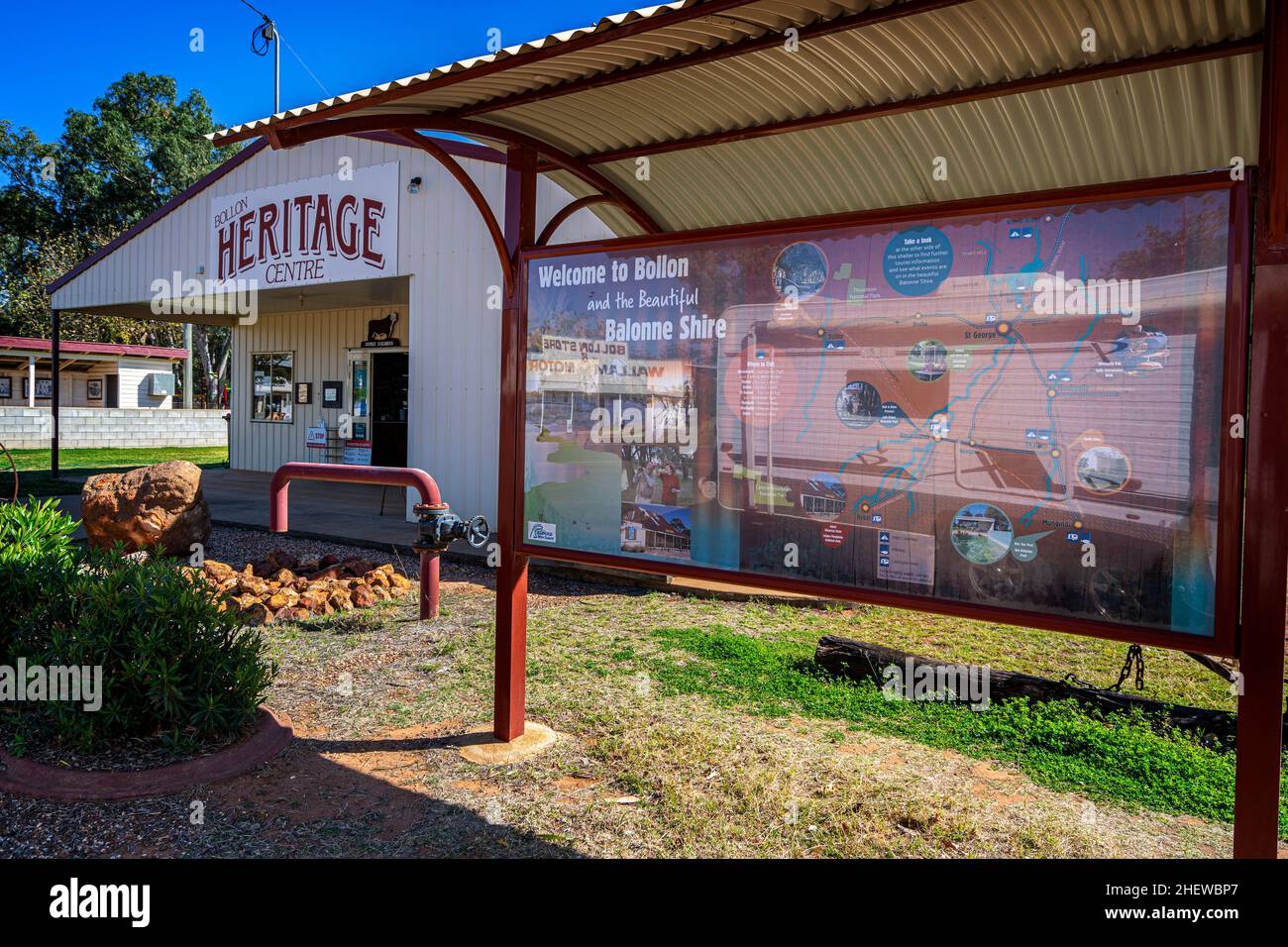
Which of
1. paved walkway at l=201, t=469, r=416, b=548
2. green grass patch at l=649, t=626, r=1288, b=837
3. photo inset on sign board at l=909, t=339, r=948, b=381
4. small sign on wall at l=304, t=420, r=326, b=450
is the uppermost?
photo inset on sign board at l=909, t=339, r=948, b=381

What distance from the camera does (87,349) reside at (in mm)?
29734

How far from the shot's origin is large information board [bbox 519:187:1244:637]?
299 cm

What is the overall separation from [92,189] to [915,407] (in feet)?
158

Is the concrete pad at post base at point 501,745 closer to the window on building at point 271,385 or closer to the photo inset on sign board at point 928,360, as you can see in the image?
the photo inset on sign board at point 928,360

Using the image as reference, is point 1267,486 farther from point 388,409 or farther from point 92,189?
point 92,189

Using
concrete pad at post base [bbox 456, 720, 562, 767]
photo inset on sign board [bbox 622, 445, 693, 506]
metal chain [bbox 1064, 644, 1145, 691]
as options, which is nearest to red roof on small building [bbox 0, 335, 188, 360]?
concrete pad at post base [bbox 456, 720, 562, 767]

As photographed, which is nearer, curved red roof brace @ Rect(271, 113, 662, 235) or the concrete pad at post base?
curved red roof brace @ Rect(271, 113, 662, 235)

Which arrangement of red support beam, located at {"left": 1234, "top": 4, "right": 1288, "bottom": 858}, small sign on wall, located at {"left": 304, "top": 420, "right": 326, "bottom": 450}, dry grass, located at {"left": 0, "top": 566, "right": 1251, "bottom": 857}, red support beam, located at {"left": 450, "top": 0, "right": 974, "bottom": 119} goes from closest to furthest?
1. red support beam, located at {"left": 1234, "top": 4, "right": 1288, "bottom": 858}
2. red support beam, located at {"left": 450, "top": 0, "right": 974, "bottom": 119}
3. dry grass, located at {"left": 0, "top": 566, "right": 1251, "bottom": 857}
4. small sign on wall, located at {"left": 304, "top": 420, "right": 326, "bottom": 450}

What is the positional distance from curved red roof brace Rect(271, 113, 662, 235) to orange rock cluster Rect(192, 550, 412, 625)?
12.3ft

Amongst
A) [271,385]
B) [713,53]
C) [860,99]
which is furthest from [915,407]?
[271,385]

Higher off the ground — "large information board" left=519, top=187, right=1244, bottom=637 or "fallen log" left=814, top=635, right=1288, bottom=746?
"large information board" left=519, top=187, right=1244, bottom=637

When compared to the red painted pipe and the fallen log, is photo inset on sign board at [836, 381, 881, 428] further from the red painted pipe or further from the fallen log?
the red painted pipe

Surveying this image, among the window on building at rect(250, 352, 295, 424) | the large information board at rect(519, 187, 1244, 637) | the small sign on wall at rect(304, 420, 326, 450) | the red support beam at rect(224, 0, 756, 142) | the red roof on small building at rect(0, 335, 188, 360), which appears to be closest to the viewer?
the large information board at rect(519, 187, 1244, 637)
